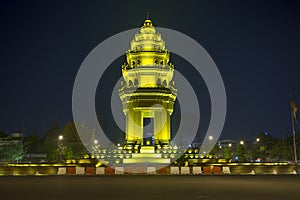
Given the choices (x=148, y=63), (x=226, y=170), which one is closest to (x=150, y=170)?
(x=226, y=170)

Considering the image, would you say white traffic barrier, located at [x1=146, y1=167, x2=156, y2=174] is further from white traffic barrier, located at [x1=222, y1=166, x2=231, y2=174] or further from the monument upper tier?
the monument upper tier

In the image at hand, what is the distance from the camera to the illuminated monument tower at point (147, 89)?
49.7 meters

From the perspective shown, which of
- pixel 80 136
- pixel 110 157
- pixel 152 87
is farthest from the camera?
pixel 80 136

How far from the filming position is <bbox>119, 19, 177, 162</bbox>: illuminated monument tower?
163 ft

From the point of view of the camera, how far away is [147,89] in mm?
49750

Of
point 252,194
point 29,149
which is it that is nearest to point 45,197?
point 252,194

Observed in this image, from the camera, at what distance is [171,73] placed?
54312 millimetres

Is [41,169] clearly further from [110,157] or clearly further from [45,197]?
[45,197]

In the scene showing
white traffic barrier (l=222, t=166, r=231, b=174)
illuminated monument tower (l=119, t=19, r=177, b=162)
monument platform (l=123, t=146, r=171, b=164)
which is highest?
illuminated monument tower (l=119, t=19, r=177, b=162)

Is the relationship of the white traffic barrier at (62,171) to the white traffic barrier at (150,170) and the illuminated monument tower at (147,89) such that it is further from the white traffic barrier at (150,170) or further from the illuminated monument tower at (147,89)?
the illuminated monument tower at (147,89)

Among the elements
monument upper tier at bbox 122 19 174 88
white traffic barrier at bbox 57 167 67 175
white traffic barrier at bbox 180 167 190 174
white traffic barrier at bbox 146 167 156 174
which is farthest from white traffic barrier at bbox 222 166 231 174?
monument upper tier at bbox 122 19 174 88

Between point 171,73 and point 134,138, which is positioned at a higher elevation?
point 171,73

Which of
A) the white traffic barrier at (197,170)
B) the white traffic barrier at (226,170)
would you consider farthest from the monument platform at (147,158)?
the white traffic barrier at (226,170)

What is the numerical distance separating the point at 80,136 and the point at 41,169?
129ft
